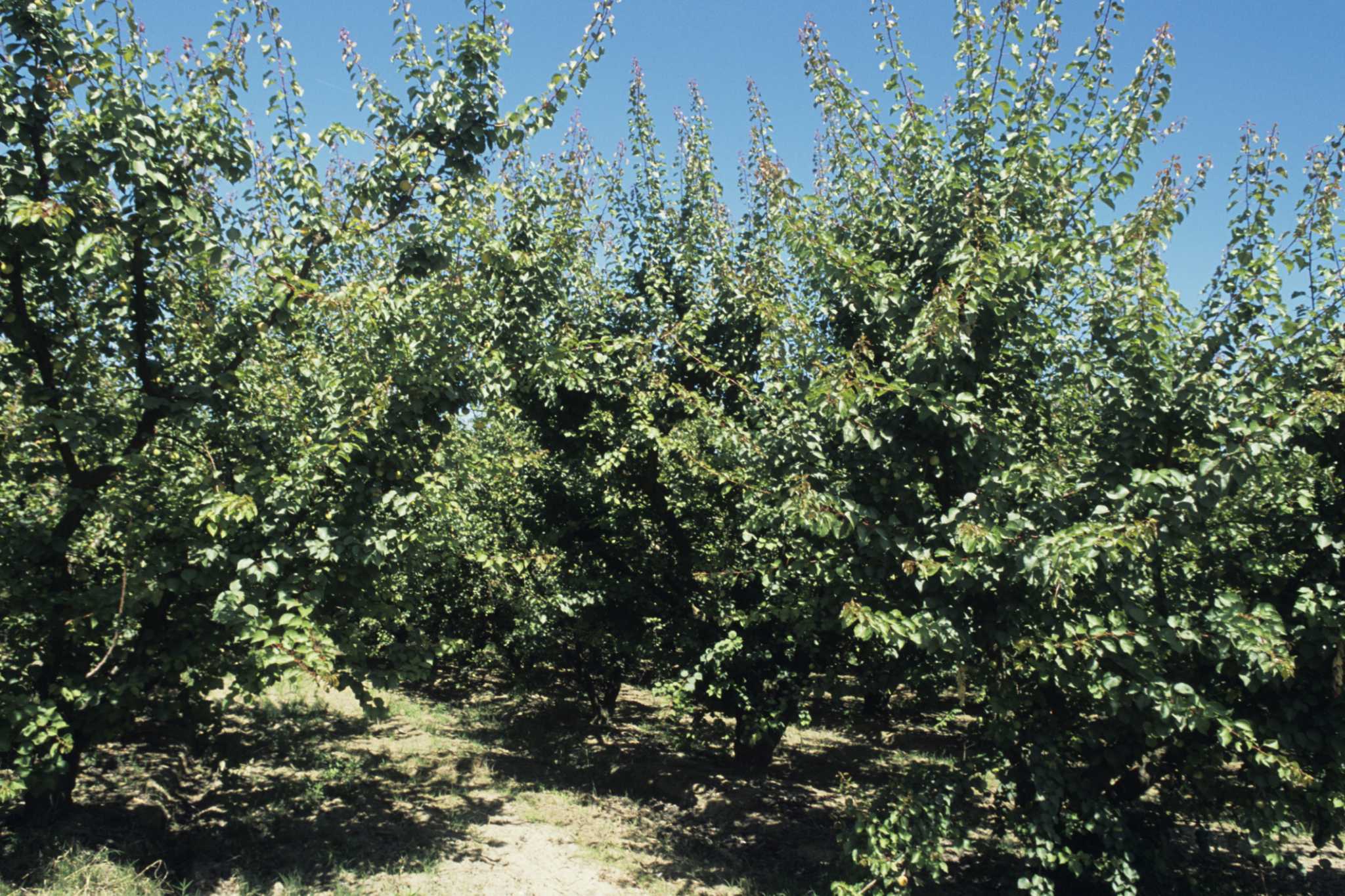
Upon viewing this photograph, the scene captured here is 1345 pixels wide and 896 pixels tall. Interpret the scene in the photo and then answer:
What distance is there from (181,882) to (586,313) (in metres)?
5.79

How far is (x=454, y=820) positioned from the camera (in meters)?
7.73

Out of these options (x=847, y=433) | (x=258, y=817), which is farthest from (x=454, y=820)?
(x=847, y=433)

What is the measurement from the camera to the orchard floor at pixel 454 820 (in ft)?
19.4

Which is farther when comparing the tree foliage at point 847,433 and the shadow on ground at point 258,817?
the shadow on ground at point 258,817

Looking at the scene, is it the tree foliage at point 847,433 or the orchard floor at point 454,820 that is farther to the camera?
the orchard floor at point 454,820

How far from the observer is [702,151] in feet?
28.2

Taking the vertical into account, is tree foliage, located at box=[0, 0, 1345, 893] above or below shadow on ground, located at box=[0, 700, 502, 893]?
above

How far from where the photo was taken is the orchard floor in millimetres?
5914

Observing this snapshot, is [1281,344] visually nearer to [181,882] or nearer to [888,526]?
[888,526]

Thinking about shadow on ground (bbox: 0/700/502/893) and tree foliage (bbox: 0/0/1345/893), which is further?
shadow on ground (bbox: 0/700/502/893)

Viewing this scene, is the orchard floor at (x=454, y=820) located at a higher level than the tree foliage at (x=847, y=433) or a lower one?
lower

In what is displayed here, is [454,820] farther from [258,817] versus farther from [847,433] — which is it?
[847,433]

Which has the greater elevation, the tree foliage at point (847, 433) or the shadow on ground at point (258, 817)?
the tree foliage at point (847, 433)

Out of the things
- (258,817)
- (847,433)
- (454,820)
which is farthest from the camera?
(454,820)
